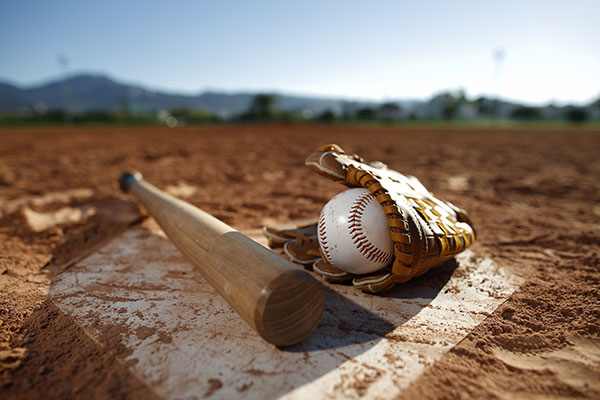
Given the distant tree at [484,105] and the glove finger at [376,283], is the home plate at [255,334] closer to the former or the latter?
the glove finger at [376,283]

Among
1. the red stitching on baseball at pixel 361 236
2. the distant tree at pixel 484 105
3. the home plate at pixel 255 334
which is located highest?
the distant tree at pixel 484 105

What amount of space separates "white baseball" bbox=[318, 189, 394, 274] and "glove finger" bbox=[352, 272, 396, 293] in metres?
0.06

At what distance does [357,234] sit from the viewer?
1.97 m

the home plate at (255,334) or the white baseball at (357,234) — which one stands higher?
the white baseball at (357,234)

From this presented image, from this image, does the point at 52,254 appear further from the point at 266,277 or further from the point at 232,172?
the point at 232,172

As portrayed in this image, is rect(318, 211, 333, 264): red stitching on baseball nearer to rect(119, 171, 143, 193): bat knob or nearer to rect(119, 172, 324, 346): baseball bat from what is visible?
rect(119, 172, 324, 346): baseball bat

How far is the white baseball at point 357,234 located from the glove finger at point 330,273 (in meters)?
0.04

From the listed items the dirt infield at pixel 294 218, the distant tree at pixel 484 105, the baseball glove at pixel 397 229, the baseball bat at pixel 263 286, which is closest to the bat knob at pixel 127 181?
the dirt infield at pixel 294 218

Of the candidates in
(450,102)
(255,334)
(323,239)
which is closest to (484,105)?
(450,102)

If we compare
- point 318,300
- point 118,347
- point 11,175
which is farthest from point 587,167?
point 11,175

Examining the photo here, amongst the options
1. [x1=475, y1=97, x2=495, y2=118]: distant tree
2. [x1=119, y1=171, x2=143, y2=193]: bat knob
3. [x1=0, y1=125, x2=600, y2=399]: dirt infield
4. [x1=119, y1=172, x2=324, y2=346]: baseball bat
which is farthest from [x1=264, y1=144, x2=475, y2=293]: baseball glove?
[x1=475, y1=97, x2=495, y2=118]: distant tree

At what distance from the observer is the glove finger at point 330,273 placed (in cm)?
213

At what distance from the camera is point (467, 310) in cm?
193

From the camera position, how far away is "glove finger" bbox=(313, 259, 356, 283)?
2.13 m
